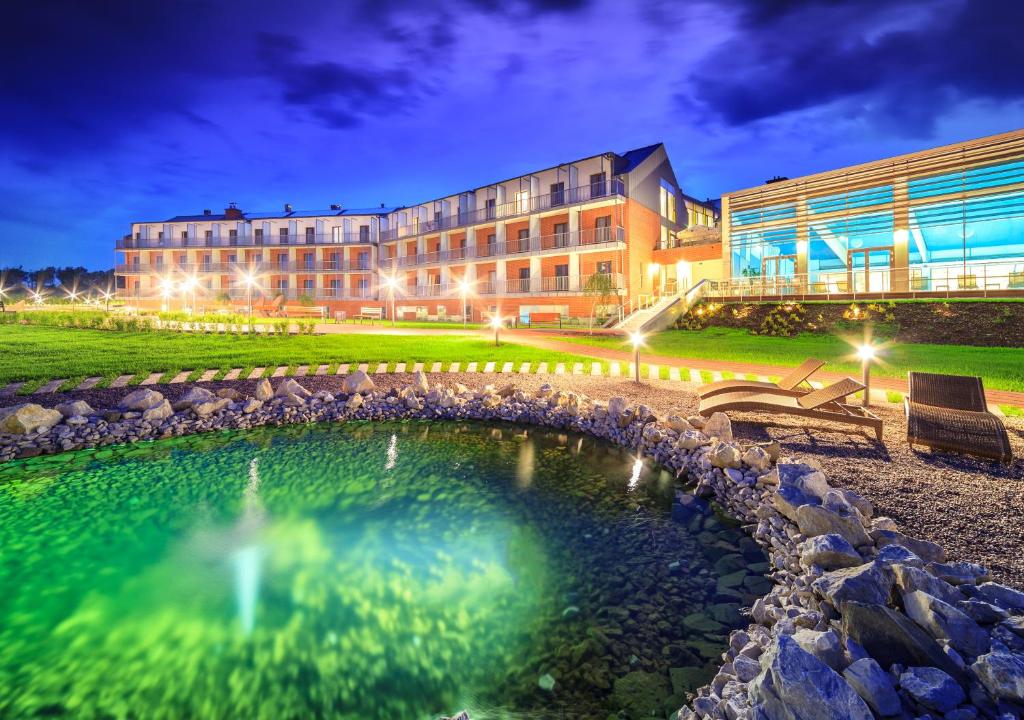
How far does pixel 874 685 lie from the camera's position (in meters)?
2.52

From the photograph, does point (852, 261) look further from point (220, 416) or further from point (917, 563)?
point (220, 416)

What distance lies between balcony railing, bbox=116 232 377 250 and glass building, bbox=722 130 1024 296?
115 feet

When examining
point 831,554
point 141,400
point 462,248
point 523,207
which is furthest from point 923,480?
point 462,248

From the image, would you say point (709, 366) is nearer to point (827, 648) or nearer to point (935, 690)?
point (827, 648)

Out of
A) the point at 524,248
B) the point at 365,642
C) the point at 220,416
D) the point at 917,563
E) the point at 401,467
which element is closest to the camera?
the point at 917,563

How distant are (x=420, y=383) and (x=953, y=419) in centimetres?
988

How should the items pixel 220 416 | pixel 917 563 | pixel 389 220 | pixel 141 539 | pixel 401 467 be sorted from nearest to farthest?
pixel 917 563
pixel 141 539
pixel 401 467
pixel 220 416
pixel 389 220

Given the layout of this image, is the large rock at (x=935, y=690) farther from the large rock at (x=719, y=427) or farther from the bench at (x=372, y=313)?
the bench at (x=372, y=313)

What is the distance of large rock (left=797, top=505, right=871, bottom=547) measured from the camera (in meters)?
4.23

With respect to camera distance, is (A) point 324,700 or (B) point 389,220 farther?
(B) point 389,220

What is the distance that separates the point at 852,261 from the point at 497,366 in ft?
65.6

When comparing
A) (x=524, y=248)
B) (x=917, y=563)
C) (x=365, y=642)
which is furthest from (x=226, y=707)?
(x=524, y=248)

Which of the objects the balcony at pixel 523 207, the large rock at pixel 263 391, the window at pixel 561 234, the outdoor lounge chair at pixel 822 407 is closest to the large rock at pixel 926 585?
the outdoor lounge chair at pixel 822 407

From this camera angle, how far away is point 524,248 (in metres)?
33.6
